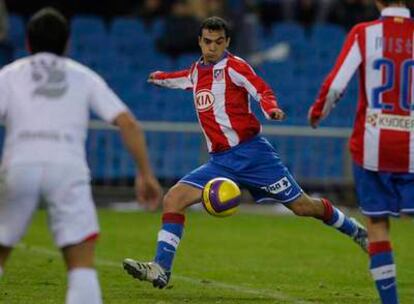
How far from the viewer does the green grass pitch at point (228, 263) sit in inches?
450

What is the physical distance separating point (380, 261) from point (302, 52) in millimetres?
15343

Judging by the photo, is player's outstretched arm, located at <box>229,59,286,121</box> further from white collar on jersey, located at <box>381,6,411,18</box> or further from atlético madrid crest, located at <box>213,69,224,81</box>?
white collar on jersey, located at <box>381,6,411,18</box>

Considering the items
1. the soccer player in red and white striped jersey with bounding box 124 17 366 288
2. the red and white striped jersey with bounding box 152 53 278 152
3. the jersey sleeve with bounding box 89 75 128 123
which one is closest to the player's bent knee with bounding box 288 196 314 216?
the soccer player in red and white striped jersey with bounding box 124 17 366 288

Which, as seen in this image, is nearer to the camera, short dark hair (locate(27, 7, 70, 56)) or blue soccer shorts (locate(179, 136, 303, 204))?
short dark hair (locate(27, 7, 70, 56))

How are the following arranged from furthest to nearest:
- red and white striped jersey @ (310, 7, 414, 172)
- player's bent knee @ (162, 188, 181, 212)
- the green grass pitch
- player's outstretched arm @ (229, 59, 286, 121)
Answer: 1. player's bent knee @ (162, 188, 181, 212)
2. the green grass pitch
3. player's outstretched arm @ (229, 59, 286, 121)
4. red and white striped jersey @ (310, 7, 414, 172)

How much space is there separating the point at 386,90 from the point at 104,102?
2325 millimetres

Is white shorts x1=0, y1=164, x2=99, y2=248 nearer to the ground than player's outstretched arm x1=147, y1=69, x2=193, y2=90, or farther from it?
nearer to the ground

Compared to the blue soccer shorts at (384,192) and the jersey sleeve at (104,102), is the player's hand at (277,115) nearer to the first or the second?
the blue soccer shorts at (384,192)

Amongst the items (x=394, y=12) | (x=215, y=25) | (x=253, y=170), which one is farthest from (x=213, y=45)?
(x=394, y=12)

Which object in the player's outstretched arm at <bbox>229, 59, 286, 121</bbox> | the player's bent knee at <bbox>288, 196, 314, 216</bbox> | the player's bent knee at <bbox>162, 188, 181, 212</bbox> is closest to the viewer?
the player's outstretched arm at <bbox>229, 59, 286, 121</bbox>

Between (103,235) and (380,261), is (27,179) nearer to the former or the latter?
(380,261)

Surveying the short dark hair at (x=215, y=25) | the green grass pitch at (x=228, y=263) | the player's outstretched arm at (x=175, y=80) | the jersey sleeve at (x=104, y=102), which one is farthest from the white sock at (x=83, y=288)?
the player's outstretched arm at (x=175, y=80)

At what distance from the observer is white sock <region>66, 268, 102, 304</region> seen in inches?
310

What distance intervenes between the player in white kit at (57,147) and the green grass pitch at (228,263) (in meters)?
2.88
